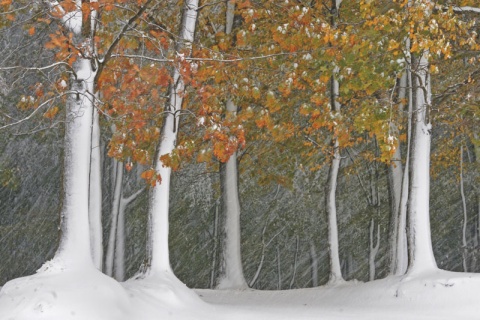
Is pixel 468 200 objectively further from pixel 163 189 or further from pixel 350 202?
pixel 163 189

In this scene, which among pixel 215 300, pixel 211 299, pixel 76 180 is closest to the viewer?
pixel 76 180

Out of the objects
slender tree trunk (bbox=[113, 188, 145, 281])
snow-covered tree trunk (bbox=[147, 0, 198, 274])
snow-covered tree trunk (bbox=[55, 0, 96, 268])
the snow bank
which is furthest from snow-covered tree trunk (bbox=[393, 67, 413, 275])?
slender tree trunk (bbox=[113, 188, 145, 281])

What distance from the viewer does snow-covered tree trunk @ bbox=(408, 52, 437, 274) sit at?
13586 mm

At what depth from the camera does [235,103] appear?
1778cm

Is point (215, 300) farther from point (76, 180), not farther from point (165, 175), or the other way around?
point (76, 180)

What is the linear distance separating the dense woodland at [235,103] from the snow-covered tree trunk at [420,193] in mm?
26

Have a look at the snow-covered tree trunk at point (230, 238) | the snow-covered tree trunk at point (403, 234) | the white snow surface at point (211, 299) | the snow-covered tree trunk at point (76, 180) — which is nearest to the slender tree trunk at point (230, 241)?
the snow-covered tree trunk at point (230, 238)

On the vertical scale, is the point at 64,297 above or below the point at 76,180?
below

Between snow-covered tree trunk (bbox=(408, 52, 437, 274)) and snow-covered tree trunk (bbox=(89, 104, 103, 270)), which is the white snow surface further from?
snow-covered tree trunk (bbox=(89, 104, 103, 270))

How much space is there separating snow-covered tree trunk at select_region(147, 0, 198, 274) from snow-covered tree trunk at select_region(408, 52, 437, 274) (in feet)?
15.0

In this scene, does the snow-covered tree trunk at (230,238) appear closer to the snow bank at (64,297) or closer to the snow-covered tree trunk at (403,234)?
the snow-covered tree trunk at (403,234)

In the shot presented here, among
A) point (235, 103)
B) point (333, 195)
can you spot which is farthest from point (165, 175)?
point (333, 195)

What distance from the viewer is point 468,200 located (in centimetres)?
2955

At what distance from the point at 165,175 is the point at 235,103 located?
16.8 ft
